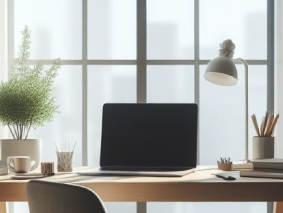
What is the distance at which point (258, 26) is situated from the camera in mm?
3807

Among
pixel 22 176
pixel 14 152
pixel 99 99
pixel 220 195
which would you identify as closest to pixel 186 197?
pixel 220 195

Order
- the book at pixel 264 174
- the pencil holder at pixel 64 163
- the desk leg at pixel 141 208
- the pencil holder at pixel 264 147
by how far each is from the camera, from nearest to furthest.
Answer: the book at pixel 264 174
the pencil holder at pixel 64 163
the pencil holder at pixel 264 147
the desk leg at pixel 141 208

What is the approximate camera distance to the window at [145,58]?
12.2 feet

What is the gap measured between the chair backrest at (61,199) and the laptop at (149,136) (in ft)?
3.55

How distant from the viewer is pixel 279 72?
11.9ft

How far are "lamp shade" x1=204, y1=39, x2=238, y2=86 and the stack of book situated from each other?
50 cm

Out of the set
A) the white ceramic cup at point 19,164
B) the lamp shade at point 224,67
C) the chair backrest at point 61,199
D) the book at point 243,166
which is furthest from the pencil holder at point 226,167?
the chair backrest at point 61,199

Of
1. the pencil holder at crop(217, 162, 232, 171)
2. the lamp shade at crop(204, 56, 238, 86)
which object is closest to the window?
the lamp shade at crop(204, 56, 238, 86)

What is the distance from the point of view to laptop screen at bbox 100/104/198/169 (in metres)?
2.44

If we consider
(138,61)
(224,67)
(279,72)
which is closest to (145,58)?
(138,61)

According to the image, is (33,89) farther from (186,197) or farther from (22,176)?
(186,197)

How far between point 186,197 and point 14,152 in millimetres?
1003

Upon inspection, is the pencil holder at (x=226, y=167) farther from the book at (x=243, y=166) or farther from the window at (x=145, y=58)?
the window at (x=145, y=58)

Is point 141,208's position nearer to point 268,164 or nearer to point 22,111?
point 22,111
